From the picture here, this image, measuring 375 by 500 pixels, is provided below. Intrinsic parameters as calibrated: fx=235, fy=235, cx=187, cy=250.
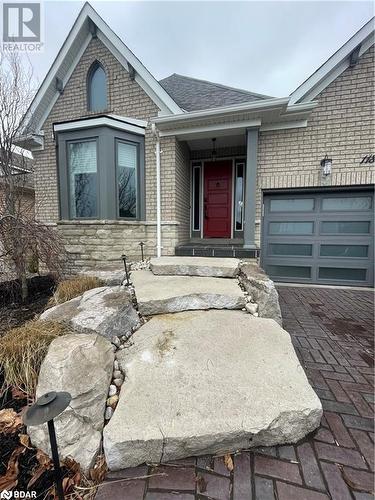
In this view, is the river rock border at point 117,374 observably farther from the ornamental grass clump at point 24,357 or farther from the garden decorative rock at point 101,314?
the ornamental grass clump at point 24,357

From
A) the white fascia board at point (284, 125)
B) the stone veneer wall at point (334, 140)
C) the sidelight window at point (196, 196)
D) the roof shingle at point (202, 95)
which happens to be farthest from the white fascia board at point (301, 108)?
the sidelight window at point (196, 196)

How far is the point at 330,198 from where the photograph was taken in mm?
5367

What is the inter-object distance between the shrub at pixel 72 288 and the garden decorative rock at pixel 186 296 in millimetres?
830

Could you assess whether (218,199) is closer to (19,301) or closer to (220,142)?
(220,142)

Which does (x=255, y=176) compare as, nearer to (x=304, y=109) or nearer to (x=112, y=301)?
(x=304, y=109)

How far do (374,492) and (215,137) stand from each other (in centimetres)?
603

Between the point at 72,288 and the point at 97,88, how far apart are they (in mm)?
5404

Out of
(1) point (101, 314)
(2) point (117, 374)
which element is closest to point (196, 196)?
(1) point (101, 314)

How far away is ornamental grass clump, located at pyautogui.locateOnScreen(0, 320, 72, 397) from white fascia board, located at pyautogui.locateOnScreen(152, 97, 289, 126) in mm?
4742

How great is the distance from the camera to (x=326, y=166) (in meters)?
5.03

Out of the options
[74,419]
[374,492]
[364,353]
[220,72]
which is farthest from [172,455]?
[220,72]

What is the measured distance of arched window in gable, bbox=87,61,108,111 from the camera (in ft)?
19.2

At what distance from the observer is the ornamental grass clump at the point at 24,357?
1.76m

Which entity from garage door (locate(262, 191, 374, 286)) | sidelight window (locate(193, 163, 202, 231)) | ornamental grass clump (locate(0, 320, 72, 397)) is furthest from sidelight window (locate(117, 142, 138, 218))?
ornamental grass clump (locate(0, 320, 72, 397))
